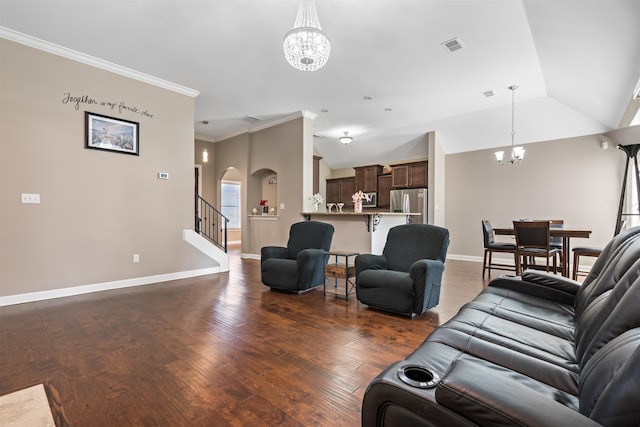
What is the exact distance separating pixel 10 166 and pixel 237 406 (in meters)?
4.00

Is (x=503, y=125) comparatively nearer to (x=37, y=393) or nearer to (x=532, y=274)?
(x=532, y=274)

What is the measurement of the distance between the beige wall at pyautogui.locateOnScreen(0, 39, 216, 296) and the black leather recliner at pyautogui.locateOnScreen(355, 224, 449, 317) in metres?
3.29

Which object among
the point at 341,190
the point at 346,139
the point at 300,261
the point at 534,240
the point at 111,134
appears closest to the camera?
the point at 300,261

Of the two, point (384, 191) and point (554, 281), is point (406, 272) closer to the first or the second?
point (554, 281)

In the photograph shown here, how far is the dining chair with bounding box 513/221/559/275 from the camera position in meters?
4.34

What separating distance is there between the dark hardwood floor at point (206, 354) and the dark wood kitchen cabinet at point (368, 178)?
511cm

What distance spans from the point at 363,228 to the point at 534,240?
2561 millimetres

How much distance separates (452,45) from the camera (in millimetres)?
3658

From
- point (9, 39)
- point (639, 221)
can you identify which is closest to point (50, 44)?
point (9, 39)

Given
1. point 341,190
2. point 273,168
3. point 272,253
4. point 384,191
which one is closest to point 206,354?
point 272,253

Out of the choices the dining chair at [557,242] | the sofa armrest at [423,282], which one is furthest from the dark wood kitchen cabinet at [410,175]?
the sofa armrest at [423,282]

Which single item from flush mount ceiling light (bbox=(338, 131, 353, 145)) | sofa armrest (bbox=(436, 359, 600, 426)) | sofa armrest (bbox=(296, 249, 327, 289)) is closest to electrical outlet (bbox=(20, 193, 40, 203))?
sofa armrest (bbox=(296, 249, 327, 289))

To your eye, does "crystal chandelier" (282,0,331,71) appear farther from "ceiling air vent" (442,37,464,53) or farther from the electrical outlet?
the electrical outlet

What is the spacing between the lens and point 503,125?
6324 millimetres
